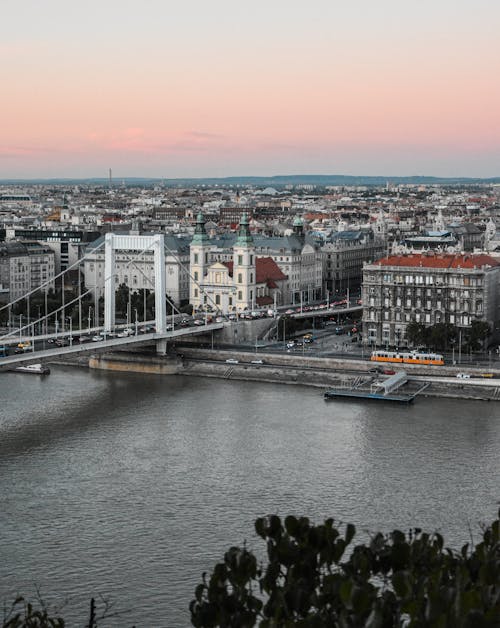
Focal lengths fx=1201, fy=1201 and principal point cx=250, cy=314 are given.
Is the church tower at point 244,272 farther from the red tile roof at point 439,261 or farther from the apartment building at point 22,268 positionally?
the apartment building at point 22,268

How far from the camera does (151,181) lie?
17375 cm

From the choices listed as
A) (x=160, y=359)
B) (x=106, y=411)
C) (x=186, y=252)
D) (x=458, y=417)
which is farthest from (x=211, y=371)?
(x=186, y=252)

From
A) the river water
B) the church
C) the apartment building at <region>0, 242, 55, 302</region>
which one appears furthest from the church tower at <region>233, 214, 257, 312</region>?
the river water

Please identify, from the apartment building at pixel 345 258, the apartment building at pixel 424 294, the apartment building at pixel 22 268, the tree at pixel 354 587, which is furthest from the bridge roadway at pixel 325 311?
the tree at pixel 354 587

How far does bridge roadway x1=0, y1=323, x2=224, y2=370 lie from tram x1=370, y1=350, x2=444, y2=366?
3329 mm

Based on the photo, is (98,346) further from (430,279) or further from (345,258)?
(345,258)

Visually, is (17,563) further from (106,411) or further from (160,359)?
(160,359)

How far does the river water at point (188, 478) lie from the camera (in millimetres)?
8891

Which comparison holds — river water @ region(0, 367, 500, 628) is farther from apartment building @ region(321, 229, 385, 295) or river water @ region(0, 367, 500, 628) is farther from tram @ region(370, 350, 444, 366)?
apartment building @ region(321, 229, 385, 295)

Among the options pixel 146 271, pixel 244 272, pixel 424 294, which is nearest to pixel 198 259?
pixel 244 272

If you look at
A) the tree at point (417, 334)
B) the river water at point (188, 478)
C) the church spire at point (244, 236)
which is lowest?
the river water at point (188, 478)

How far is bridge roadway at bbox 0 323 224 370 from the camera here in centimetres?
1602

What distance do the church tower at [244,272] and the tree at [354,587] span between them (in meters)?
18.8

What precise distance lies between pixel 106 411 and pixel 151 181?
160228mm
